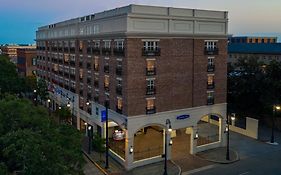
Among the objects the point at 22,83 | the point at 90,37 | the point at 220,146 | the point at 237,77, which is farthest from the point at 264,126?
the point at 22,83

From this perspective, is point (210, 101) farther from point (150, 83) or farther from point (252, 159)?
point (150, 83)

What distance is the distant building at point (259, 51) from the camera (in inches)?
3610

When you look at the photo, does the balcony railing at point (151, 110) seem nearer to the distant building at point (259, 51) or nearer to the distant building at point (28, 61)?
the distant building at point (259, 51)

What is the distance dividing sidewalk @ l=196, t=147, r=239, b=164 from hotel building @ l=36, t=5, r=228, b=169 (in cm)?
96

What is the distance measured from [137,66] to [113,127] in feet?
46.1

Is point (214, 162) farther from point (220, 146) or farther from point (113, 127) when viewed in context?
point (113, 127)

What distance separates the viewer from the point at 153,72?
37.1 m

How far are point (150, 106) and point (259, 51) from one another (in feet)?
227

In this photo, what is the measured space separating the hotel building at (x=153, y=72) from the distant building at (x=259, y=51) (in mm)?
54888

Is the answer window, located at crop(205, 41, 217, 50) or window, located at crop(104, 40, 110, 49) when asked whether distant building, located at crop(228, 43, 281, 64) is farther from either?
window, located at crop(104, 40, 110, 49)

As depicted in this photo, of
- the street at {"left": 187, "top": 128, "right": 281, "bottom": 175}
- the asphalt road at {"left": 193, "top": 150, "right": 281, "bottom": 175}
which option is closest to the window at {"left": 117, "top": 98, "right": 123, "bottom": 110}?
the street at {"left": 187, "top": 128, "right": 281, "bottom": 175}

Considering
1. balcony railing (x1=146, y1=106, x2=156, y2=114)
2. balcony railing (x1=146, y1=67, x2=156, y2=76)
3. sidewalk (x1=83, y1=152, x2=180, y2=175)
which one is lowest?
sidewalk (x1=83, y1=152, x2=180, y2=175)

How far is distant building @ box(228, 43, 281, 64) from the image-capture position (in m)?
91.7

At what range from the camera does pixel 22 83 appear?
66.8 meters
